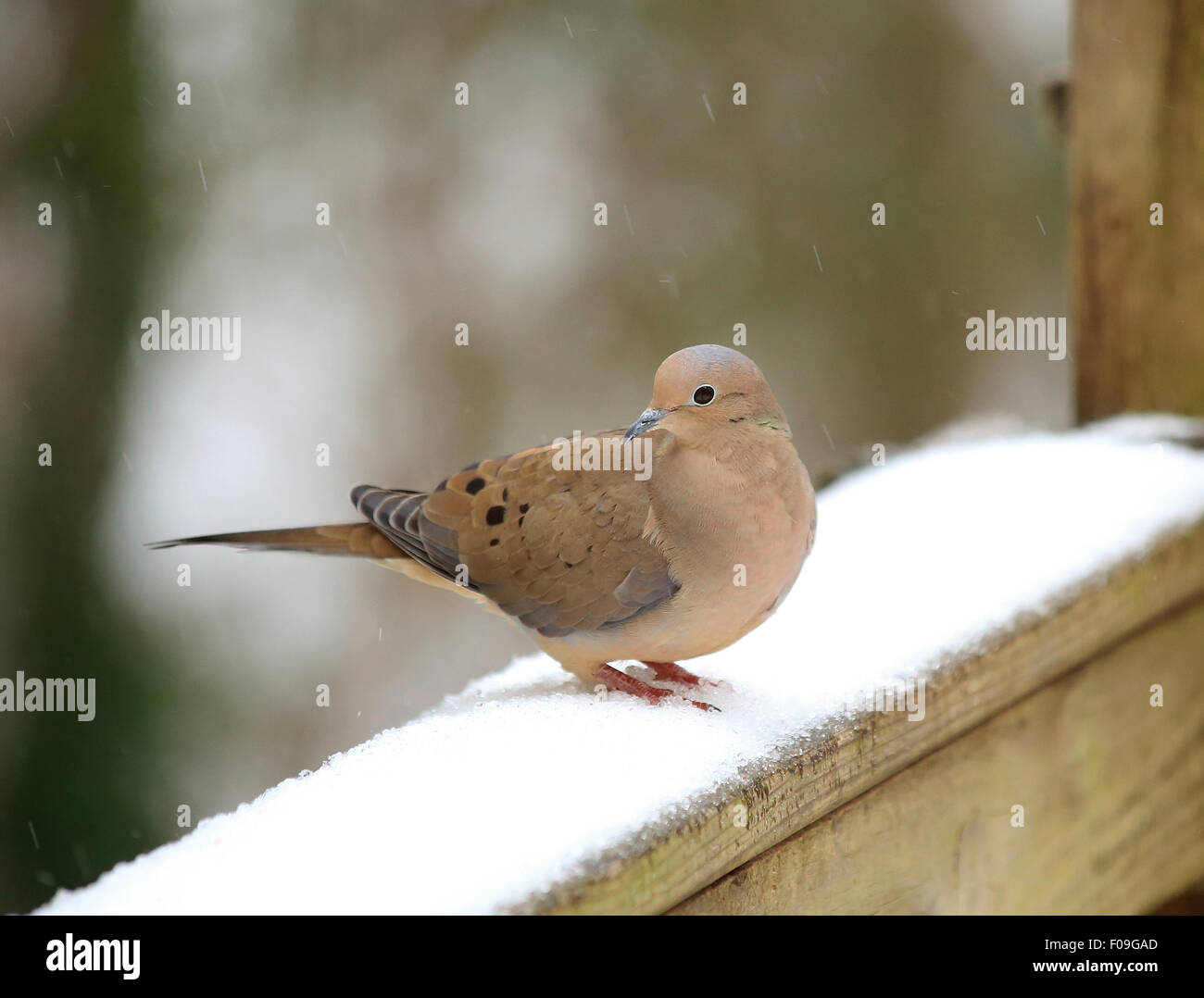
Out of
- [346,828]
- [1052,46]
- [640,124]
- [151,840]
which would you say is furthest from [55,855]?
[1052,46]

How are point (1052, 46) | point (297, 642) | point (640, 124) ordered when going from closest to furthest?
point (297, 642)
point (640, 124)
point (1052, 46)

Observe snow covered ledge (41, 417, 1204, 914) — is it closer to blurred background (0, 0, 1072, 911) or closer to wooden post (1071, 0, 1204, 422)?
wooden post (1071, 0, 1204, 422)

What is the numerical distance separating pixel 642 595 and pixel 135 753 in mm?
2782

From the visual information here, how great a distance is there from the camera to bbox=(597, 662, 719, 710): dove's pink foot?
1729mm

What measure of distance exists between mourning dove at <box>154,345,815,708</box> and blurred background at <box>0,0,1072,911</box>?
1.75 metres

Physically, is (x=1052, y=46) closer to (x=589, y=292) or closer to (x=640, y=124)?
(x=640, y=124)

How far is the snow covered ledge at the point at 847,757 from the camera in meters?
1.14

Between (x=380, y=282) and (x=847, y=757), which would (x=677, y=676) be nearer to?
(x=847, y=757)

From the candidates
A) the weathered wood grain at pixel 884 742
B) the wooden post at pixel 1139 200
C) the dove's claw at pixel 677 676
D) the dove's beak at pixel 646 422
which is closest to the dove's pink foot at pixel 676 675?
the dove's claw at pixel 677 676

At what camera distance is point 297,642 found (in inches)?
172

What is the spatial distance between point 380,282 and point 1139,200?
2.88 meters

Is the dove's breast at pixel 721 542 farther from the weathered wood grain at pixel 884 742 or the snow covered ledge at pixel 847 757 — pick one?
the weathered wood grain at pixel 884 742

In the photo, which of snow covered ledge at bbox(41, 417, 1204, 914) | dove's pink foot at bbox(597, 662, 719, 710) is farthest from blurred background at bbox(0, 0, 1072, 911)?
dove's pink foot at bbox(597, 662, 719, 710)

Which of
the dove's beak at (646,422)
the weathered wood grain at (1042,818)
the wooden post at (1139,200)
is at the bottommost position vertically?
the weathered wood grain at (1042,818)
